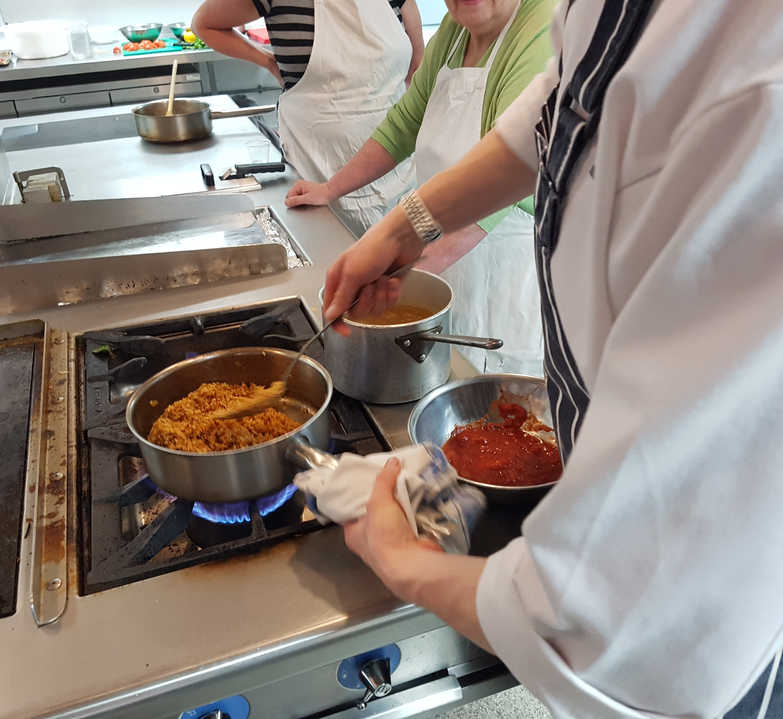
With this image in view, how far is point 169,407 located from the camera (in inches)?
30.4

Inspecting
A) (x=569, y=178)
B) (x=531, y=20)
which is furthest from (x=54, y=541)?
(x=531, y=20)

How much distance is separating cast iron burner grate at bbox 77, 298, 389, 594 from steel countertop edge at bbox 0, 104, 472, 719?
0.02 meters

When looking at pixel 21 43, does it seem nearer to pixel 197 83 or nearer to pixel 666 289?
pixel 197 83

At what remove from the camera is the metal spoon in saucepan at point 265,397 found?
0.78 m

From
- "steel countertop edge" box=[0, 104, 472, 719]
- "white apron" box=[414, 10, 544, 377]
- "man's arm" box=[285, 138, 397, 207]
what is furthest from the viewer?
"man's arm" box=[285, 138, 397, 207]

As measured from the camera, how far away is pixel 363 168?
5.20 ft

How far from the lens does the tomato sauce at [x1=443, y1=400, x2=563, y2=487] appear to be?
70 cm

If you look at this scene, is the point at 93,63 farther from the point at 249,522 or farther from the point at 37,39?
the point at 249,522

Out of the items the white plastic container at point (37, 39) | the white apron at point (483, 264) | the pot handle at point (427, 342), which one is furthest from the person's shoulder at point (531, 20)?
the white plastic container at point (37, 39)

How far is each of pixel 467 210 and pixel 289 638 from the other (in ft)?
1.62

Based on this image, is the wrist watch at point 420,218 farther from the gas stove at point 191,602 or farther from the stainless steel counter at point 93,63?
the stainless steel counter at point 93,63

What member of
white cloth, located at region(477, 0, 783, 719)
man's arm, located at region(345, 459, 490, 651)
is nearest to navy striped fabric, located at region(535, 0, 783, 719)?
white cloth, located at region(477, 0, 783, 719)

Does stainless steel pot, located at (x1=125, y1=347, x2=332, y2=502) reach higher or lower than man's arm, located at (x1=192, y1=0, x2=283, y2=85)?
lower

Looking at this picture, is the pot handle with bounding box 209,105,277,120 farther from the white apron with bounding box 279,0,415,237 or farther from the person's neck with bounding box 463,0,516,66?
the person's neck with bounding box 463,0,516,66
